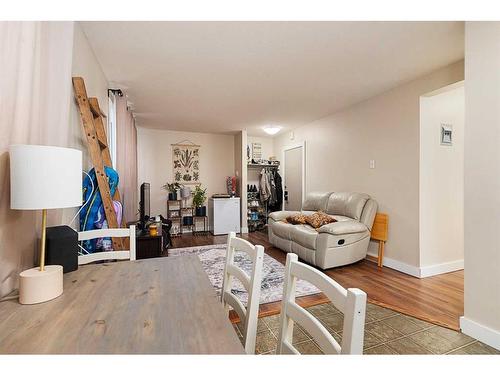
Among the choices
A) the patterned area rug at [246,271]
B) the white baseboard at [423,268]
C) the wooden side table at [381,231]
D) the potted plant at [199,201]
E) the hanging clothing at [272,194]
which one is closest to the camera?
the patterned area rug at [246,271]

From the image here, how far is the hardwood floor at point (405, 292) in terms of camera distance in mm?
1986

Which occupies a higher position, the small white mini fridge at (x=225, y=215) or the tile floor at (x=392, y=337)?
the small white mini fridge at (x=225, y=215)

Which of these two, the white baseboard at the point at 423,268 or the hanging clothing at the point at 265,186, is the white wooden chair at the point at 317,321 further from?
the hanging clothing at the point at 265,186

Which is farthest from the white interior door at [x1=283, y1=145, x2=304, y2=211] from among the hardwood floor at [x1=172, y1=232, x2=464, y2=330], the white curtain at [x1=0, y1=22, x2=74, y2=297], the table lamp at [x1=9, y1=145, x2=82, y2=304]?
the table lamp at [x1=9, y1=145, x2=82, y2=304]

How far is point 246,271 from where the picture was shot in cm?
290

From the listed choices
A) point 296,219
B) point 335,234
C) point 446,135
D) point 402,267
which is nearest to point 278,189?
point 296,219

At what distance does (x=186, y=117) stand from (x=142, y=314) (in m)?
3.97

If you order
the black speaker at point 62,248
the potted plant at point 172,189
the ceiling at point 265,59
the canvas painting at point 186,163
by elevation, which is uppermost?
the ceiling at point 265,59

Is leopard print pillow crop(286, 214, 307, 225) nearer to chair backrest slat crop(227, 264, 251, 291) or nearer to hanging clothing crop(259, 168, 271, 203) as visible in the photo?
hanging clothing crop(259, 168, 271, 203)

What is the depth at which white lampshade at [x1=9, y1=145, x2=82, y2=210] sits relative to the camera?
789 mm

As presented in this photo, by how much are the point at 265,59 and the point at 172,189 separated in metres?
3.68

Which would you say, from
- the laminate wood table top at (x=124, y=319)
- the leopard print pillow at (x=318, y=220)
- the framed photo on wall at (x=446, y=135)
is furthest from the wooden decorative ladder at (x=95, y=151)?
the framed photo on wall at (x=446, y=135)
